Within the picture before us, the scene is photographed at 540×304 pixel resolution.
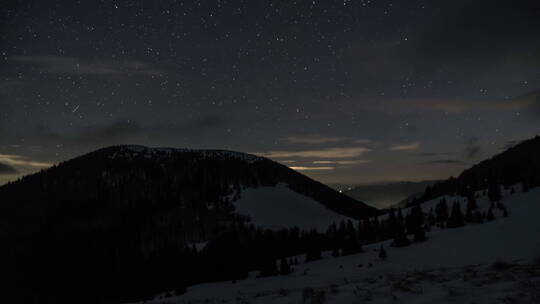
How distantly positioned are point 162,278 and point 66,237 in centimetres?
10466

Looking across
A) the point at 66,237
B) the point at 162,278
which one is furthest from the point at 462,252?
the point at 66,237

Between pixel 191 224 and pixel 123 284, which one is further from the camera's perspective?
pixel 191 224

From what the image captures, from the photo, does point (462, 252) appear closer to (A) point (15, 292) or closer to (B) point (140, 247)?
(B) point (140, 247)

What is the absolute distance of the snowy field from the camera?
44.7 feet

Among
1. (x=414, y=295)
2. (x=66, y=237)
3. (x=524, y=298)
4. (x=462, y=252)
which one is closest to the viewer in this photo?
(x=524, y=298)

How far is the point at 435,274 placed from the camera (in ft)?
66.0

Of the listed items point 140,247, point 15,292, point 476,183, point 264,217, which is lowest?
point 15,292

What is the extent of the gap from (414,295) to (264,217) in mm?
161051

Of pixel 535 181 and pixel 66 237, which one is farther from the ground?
pixel 535 181

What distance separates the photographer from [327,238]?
109562mm

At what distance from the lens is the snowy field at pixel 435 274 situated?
13.6 m

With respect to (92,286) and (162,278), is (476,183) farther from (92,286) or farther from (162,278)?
(92,286)

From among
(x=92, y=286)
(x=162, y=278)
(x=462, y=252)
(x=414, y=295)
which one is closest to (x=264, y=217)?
(x=162, y=278)

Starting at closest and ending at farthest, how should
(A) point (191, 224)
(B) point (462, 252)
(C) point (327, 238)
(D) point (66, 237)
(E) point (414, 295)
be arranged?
(E) point (414, 295)
(B) point (462, 252)
(C) point (327, 238)
(A) point (191, 224)
(D) point (66, 237)
